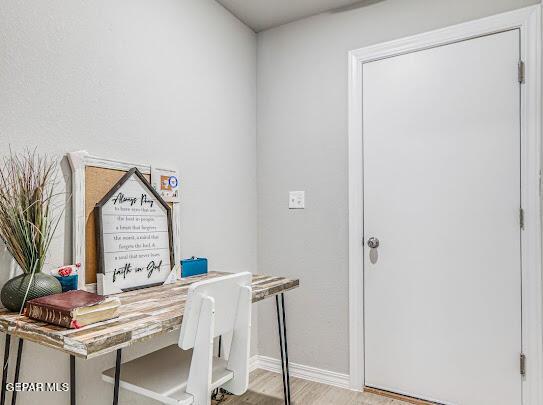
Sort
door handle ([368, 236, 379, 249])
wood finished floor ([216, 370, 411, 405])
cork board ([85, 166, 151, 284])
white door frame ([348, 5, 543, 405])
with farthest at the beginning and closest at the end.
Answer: door handle ([368, 236, 379, 249]) < wood finished floor ([216, 370, 411, 405]) < white door frame ([348, 5, 543, 405]) < cork board ([85, 166, 151, 284])

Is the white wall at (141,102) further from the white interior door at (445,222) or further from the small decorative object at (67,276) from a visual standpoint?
the white interior door at (445,222)

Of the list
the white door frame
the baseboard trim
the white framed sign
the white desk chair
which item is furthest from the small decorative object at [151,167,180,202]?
the white door frame

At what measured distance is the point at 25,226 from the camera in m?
1.27

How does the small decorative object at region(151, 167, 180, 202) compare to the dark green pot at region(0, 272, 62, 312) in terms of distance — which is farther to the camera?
the small decorative object at region(151, 167, 180, 202)

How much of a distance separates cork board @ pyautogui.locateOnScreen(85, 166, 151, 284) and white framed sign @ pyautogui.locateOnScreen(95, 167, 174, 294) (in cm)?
3

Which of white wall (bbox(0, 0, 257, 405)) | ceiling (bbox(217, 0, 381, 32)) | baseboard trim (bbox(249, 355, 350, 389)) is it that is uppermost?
ceiling (bbox(217, 0, 381, 32))

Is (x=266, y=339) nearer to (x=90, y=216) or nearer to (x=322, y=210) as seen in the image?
(x=322, y=210)

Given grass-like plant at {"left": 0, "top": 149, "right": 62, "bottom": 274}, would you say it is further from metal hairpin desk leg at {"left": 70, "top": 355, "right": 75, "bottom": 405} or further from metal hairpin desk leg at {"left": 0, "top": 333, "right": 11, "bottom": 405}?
metal hairpin desk leg at {"left": 70, "top": 355, "right": 75, "bottom": 405}

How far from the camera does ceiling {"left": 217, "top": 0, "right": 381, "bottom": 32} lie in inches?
93.2

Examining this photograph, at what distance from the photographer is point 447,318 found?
82.5 inches

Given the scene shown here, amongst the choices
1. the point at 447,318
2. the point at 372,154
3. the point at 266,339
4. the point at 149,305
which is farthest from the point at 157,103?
the point at 447,318

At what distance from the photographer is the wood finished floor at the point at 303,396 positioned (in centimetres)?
218

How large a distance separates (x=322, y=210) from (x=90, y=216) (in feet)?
4.53

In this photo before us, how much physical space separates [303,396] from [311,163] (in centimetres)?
140
